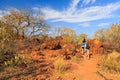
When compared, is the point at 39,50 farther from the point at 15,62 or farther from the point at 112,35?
the point at 112,35

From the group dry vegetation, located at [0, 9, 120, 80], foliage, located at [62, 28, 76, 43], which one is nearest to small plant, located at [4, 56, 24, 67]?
dry vegetation, located at [0, 9, 120, 80]

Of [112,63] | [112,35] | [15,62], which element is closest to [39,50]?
[15,62]

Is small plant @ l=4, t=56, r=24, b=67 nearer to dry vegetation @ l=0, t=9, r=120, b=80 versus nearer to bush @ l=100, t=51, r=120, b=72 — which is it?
dry vegetation @ l=0, t=9, r=120, b=80

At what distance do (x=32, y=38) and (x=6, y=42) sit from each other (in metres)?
8.26

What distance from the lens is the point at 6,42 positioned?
10.3m

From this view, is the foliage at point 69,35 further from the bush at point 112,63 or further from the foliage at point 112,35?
the bush at point 112,63

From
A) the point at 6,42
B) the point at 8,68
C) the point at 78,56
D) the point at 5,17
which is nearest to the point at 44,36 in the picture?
the point at 5,17

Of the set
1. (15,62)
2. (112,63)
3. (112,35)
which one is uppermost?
(112,35)

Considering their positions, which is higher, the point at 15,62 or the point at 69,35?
the point at 69,35

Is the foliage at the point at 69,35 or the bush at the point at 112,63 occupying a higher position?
the foliage at the point at 69,35

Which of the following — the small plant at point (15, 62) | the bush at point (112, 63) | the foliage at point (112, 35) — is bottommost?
the bush at point (112, 63)

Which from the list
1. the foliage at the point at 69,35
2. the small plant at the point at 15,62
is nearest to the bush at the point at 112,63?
the small plant at the point at 15,62

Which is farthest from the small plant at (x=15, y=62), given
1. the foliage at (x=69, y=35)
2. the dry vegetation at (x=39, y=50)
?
the foliage at (x=69, y=35)

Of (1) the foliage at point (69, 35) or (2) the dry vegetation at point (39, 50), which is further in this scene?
(1) the foliage at point (69, 35)
